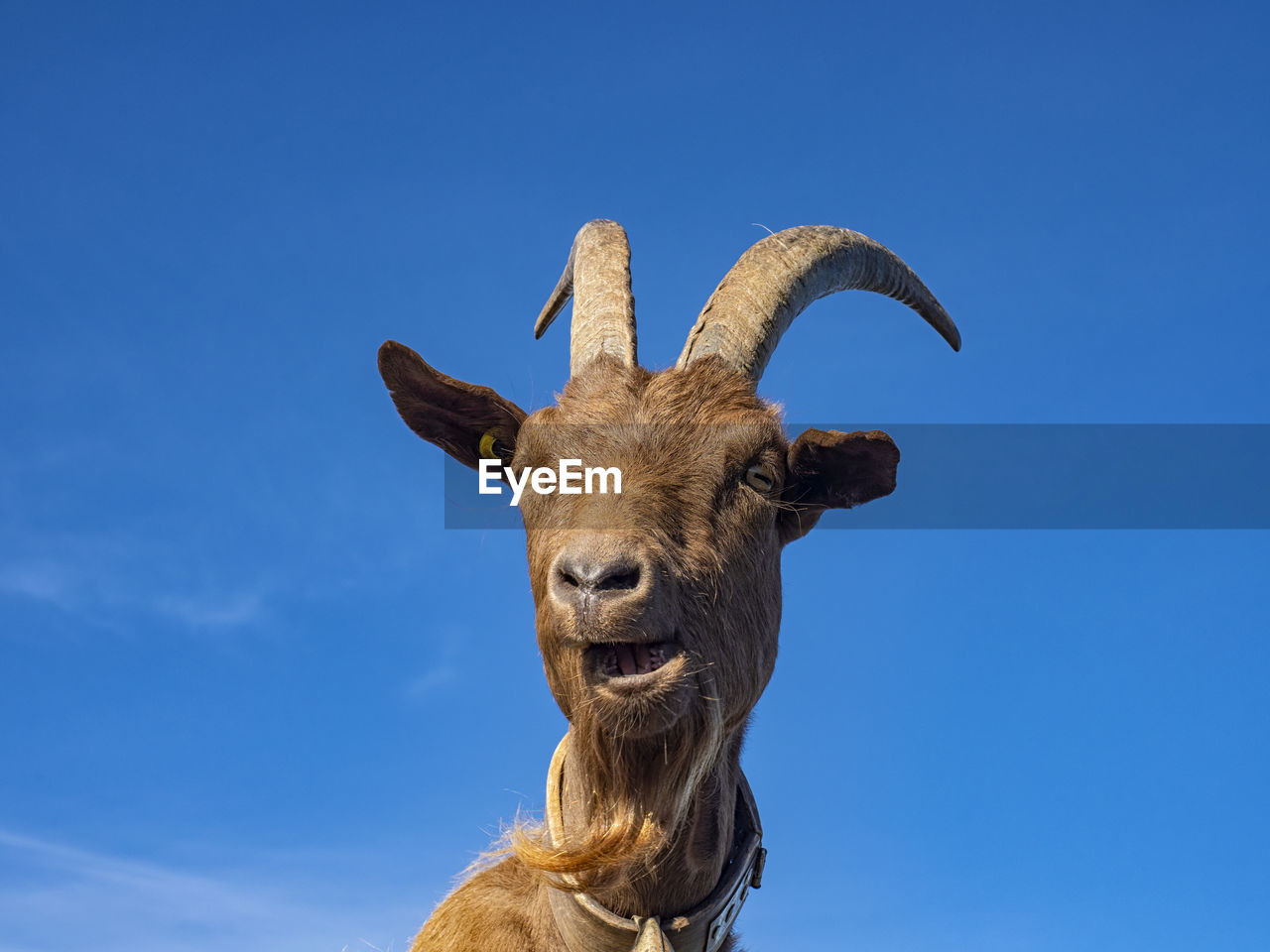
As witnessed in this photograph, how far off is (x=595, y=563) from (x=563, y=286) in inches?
123

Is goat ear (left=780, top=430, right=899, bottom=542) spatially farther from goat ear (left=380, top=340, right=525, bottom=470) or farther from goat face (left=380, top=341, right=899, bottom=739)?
goat ear (left=380, top=340, right=525, bottom=470)

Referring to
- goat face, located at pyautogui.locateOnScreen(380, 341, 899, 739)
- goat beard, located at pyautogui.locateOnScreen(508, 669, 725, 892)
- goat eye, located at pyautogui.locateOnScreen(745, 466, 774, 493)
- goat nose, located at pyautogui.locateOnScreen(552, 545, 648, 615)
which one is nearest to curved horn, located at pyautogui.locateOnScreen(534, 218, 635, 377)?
goat face, located at pyautogui.locateOnScreen(380, 341, 899, 739)

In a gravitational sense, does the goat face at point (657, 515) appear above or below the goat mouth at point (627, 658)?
above

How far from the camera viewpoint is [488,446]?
4.62 meters

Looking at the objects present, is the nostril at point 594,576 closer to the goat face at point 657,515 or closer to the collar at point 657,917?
the goat face at point 657,515

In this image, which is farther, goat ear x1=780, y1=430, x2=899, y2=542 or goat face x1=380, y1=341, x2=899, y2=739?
goat ear x1=780, y1=430, x2=899, y2=542

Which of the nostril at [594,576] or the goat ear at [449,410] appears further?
the goat ear at [449,410]

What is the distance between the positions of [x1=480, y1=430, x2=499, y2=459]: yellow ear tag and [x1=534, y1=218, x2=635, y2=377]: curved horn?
438 millimetres

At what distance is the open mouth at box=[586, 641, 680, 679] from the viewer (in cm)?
350

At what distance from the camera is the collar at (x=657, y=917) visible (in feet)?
12.5

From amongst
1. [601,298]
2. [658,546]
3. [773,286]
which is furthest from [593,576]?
[773,286]

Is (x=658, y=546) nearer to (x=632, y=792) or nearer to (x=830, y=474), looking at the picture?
(x=632, y=792)

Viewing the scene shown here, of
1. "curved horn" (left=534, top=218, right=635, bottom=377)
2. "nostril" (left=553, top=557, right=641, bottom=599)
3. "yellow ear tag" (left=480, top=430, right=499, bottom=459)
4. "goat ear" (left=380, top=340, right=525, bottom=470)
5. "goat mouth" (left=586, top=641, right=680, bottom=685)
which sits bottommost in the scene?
"goat mouth" (left=586, top=641, right=680, bottom=685)

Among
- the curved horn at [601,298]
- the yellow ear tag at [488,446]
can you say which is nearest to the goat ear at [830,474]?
the curved horn at [601,298]
